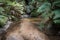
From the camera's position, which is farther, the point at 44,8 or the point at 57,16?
the point at 44,8

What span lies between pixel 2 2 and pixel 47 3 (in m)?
3.89

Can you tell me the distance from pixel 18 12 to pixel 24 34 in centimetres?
501

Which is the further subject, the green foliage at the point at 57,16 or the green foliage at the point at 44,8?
the green foliage at the point at 44,8

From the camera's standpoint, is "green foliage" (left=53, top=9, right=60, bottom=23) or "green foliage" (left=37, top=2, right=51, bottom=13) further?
"green foliage" (left=37, top=2, right=51, bottom=13)

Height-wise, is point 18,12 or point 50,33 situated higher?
point 50,33

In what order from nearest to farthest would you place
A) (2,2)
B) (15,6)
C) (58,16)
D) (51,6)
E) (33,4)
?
(58,16) < (51,6) < (2,2) < (15,6) < (33,4)

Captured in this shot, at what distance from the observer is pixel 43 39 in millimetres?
6613

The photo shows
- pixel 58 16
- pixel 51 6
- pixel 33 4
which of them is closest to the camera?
pixel 58 16

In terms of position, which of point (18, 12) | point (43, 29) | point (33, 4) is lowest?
point (33, 4)

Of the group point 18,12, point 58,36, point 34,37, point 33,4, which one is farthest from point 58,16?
point 33,4

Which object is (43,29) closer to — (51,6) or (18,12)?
(51,6)

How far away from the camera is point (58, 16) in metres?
6.46

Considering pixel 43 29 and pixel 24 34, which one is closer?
pixel 24 34

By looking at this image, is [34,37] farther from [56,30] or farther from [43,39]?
[56,30]
